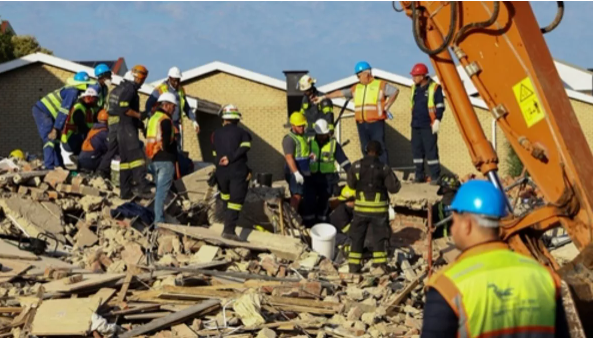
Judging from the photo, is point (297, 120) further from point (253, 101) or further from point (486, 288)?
point (253, 101)

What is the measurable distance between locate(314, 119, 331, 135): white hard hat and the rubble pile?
45.1 inches

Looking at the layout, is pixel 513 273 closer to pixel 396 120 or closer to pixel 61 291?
pixel 61 291

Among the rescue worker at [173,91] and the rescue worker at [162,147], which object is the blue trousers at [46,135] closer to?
the rescue worker at [173,91]

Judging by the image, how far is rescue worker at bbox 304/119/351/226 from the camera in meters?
13.4

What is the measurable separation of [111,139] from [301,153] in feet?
9.59

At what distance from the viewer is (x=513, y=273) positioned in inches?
151

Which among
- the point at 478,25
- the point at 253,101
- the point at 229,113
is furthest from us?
the point at 253,101

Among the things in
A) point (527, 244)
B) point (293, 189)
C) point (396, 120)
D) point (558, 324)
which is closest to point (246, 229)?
point (293, 189)

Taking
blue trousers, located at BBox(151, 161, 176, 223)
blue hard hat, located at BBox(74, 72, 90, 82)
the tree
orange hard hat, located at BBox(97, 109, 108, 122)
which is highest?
the tree

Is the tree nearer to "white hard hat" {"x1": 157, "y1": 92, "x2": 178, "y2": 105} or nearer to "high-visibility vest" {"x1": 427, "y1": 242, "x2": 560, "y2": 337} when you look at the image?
"white hard hat" {"x1": 157, "y1": 92, "x2": 178, "y2": 105}

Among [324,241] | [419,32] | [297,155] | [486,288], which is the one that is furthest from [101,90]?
[486,288]

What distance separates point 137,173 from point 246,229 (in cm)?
194

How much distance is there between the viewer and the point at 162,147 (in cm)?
1195

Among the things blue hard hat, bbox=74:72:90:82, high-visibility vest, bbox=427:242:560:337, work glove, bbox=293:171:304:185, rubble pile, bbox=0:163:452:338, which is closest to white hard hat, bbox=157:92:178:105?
rubble pile, bbox=0:163:452:338
